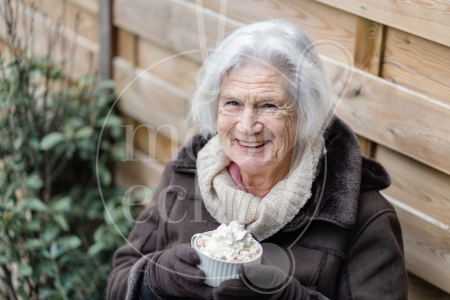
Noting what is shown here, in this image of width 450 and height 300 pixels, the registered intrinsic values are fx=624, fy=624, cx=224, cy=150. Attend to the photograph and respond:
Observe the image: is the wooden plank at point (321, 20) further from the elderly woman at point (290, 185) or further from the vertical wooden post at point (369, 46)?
the elderly woman at point (290, 185)

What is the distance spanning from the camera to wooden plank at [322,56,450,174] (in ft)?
6.09

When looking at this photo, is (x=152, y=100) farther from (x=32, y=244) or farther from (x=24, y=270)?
(x=24, y=270)

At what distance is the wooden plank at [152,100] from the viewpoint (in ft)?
9.63

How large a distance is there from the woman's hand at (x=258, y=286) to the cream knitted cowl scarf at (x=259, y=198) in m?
0.21

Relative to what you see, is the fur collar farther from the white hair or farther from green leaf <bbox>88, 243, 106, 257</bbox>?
green leaf <bbox>88, 243, 106, 257</bbox>

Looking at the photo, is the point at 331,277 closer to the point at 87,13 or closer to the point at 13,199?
the point at 13,199

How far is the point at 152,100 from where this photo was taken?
3.10 metres

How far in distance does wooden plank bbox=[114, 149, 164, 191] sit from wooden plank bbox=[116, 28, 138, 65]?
51 centimetres

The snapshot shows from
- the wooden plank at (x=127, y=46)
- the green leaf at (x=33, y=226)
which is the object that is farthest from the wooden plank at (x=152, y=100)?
the green leaf at (x=33, y=226)

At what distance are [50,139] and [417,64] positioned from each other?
6.09ft

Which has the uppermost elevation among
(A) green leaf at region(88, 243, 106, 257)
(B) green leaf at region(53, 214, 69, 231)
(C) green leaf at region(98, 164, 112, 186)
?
(C) green leaf at region(98, 164, 112, 186)

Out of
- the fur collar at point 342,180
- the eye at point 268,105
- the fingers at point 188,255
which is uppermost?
the eye at point 268,105

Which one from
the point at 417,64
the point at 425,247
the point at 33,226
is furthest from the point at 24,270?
the point at 417,64

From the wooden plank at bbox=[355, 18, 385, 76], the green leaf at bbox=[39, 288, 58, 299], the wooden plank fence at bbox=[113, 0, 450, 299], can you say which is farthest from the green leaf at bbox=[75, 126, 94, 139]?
the wooden plank at bbox=[355, 18, 385, 76]
